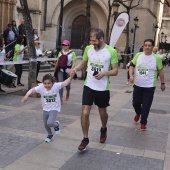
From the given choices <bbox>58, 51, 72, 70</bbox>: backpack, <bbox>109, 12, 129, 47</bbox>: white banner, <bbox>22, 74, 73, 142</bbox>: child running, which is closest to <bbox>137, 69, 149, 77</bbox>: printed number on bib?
<bbox>22, 74, 73, 142</bbox>: child running

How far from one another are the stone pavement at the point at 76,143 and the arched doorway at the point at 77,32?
93.5 ft

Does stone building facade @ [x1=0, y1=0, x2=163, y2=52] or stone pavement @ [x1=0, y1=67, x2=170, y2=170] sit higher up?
stone building facade @ [x1=0, y1=0, x2=163, y2=52]

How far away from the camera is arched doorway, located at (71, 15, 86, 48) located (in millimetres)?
37406

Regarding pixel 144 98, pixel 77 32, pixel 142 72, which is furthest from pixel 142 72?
pixel 77 32

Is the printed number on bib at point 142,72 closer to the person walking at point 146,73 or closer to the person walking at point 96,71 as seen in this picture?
the person walking at point 146,73

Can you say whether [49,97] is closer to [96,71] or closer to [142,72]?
[96,71]

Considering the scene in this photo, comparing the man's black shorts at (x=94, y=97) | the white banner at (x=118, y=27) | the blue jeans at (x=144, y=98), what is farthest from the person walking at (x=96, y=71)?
the white banner at (x=118, y=27)

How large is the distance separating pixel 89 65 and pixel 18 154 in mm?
1836

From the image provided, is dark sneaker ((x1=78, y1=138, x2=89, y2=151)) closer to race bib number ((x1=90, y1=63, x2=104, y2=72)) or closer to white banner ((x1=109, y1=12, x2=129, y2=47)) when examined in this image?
race bib number ((x1=90, y1=63, x2=104, y2=72))

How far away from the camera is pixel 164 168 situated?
5.01m

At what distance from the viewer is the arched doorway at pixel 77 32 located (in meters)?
37.4

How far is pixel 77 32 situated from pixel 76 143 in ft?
108

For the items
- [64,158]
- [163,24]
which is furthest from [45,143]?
[163,24]

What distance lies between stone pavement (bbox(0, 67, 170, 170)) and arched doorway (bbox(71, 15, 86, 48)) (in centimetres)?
2851
